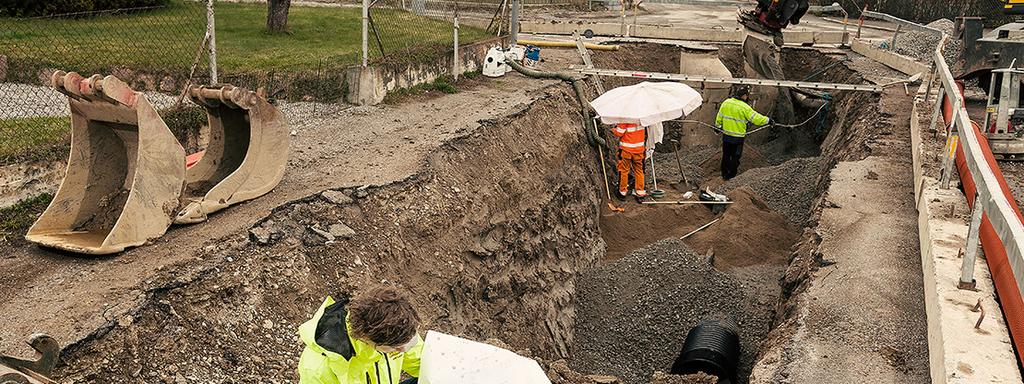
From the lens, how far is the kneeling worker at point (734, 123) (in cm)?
1376

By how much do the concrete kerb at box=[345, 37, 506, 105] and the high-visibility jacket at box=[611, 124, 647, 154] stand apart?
129 inches

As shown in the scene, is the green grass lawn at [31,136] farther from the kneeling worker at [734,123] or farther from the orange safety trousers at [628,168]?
the kneeling worker at [734,123]

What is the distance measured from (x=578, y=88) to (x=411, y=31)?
2964 millimetres

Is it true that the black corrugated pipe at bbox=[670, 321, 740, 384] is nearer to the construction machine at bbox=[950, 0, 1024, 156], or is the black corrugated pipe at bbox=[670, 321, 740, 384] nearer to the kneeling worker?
the construction machine at bbox=[950, 0, 1024, 156]

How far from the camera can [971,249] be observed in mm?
5191

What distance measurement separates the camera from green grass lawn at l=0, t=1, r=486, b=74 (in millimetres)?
10734

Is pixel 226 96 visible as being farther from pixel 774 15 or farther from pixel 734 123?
pixel 774 15

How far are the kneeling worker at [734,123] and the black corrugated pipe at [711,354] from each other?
22.3 ft

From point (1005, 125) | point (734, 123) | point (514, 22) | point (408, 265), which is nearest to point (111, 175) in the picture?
point (408, 265)

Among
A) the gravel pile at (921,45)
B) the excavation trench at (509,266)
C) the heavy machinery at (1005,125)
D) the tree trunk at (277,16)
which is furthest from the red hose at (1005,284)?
the tree trunk at (277,16)

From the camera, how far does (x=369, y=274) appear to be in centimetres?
688

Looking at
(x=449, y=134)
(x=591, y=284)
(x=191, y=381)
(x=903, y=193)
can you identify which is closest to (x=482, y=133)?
(x=449, y=134)

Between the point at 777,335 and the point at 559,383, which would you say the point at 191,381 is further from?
the point at 777,335

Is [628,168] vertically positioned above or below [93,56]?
below
